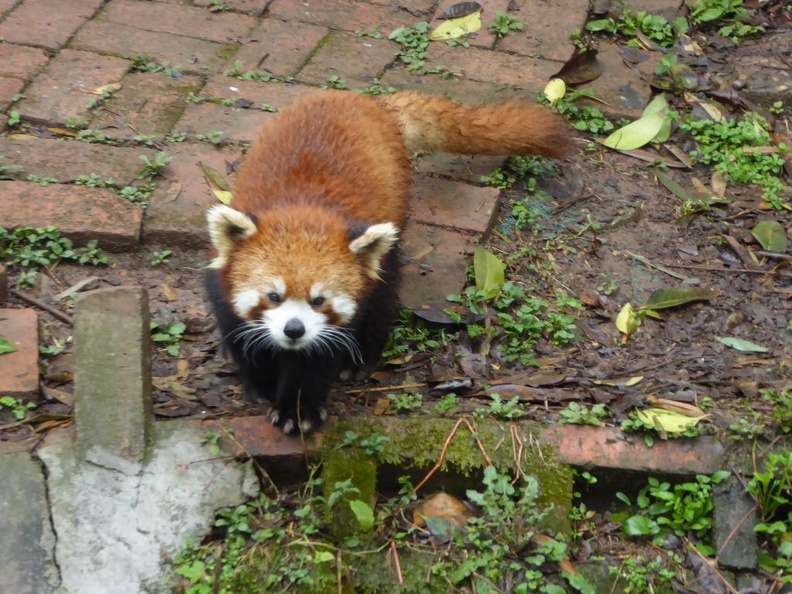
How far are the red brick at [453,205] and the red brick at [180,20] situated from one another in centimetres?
139

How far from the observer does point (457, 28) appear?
16.1 feet

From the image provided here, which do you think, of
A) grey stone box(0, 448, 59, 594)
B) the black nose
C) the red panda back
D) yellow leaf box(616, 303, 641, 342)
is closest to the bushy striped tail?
the red panda back

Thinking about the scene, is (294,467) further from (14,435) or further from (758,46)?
(758,46)

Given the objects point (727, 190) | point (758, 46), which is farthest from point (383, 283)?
point (758, 46)

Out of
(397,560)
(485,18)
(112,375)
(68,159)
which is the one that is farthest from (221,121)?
(397,560)

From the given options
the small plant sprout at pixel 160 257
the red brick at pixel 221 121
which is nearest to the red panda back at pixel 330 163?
the small plant sprout at pixel 160 257

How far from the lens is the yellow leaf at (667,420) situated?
2.87m

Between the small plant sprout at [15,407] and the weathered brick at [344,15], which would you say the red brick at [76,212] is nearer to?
the small plant sprout at [15,407]

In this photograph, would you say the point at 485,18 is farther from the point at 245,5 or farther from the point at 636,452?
the point at 636,452

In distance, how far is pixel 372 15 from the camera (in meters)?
4.97

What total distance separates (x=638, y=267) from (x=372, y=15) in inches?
82.0

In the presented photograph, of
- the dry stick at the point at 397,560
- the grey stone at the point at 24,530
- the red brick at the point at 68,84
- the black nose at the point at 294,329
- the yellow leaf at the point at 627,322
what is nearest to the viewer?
the grey stone at the point at 24,530

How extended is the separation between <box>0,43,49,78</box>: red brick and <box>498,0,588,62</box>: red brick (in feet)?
7.21

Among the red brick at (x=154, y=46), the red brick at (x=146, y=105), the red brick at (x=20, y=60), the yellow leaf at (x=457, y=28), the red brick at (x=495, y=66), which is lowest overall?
the red brick at (x=146, y=105)
